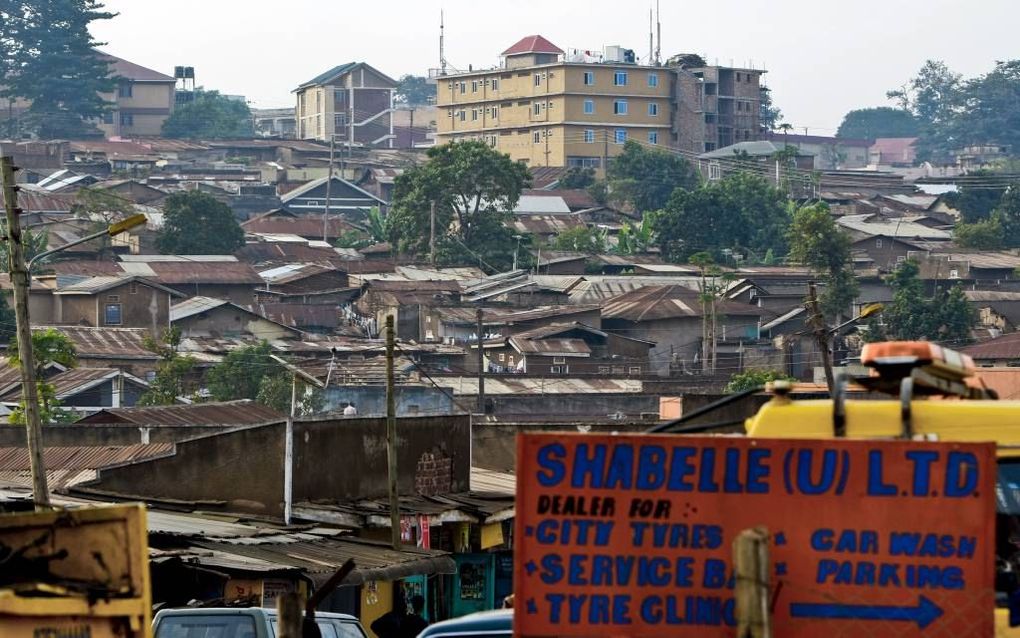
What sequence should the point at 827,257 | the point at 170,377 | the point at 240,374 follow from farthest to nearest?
the point at 827,257, the point at 240,374, the point at 170,377

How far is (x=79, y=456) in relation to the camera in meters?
25.9

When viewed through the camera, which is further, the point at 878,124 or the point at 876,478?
the point at 878,124

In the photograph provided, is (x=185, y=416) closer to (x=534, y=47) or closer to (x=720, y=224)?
(x=720, y=224)

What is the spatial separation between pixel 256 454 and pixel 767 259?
64526 millimetres

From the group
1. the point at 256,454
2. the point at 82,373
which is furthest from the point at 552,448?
the point at 82,373

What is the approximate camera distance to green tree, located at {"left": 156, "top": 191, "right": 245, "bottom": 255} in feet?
255

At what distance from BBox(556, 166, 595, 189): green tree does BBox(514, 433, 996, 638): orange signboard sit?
324ft

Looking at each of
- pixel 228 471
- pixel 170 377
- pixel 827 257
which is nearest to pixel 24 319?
pixel 228 471

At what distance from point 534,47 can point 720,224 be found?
39.3m

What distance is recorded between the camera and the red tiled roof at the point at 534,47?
4761 inches

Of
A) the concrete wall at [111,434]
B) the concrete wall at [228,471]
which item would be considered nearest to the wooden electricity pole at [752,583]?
the concrete wall at [228,471]

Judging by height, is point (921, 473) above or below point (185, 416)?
above

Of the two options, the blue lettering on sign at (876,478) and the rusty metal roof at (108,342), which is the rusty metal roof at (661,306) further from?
the blue lettering on sign at (876,478)

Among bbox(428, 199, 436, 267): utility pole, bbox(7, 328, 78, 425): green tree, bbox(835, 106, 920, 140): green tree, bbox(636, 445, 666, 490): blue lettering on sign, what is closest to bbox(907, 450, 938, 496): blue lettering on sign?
bbox(636, 445, 666, 490): blue lettering on sign
